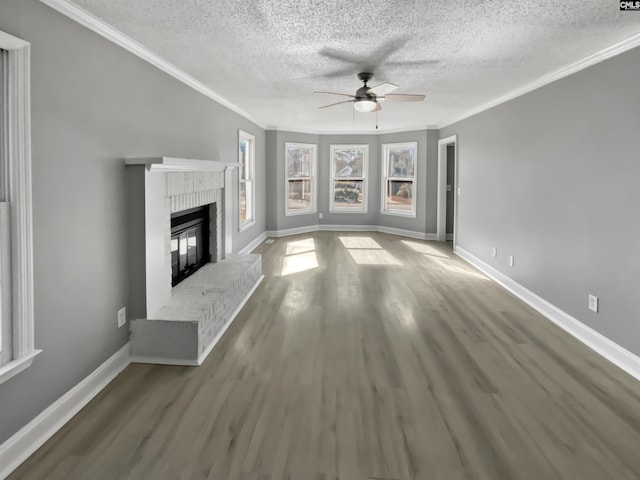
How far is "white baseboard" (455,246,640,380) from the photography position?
318 centimetres

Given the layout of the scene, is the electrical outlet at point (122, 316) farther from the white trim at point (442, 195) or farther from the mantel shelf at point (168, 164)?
the white trim at point (442, 195)

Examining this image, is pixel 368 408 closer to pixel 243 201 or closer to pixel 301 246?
pixel 243 201

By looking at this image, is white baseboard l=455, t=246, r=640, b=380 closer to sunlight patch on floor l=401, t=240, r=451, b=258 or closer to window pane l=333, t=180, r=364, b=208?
sunlight patch on floor l=401, t=240, r=451, b=258

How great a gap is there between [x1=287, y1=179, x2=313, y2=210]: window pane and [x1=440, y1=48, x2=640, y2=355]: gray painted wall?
16.1 ft

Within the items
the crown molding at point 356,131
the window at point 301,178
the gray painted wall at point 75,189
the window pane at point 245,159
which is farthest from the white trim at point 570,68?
the window at point 301,178

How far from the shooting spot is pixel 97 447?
2.24 metres

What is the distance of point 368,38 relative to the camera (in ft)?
10.5

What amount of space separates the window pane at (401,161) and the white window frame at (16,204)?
808 cm

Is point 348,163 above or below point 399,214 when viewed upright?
above

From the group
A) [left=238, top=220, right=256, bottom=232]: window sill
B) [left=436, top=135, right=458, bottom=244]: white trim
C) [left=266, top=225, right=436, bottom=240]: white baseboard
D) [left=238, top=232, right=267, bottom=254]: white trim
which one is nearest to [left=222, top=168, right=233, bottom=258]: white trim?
[left=238, top=220, right=256, bottom=232]: window sill

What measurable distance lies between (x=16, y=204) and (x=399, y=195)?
846cm

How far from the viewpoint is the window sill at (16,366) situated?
6.56ft

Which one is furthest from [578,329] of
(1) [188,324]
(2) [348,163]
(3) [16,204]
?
(2) [348,163]

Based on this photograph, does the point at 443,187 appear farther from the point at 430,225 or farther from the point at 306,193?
the point at 306,193
